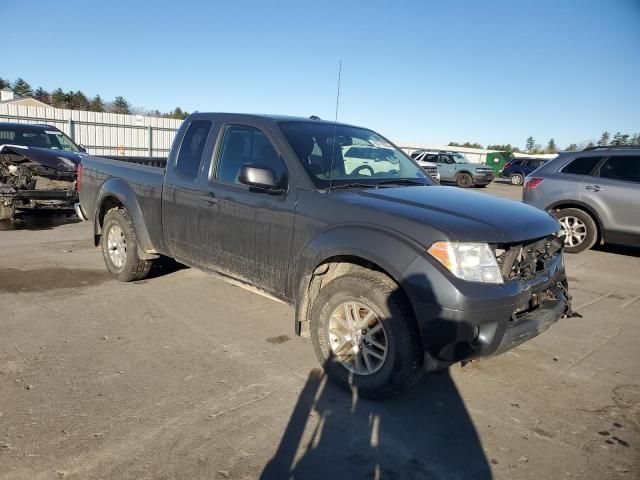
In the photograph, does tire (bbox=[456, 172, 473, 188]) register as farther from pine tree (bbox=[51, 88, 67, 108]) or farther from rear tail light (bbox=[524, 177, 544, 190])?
pine tree (bbox=[51, 88, 67, 108])

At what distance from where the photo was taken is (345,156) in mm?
4281

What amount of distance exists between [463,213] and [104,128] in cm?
2299

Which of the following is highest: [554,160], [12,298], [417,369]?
[554,160]

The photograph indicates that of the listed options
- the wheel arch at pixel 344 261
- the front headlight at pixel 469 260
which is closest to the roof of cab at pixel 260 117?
the wheel arch at pixel 344 261

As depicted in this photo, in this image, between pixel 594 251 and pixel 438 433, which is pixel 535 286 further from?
pixel 594 251

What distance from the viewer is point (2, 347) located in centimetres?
393

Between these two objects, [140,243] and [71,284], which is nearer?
[140,243]

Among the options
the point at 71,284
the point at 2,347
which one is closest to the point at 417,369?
the point at 2,347

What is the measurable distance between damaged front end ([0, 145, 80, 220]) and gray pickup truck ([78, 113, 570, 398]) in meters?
5.73

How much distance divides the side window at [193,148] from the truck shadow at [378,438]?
2.34 metres

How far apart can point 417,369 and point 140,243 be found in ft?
11.4

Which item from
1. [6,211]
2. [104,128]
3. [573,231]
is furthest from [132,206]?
[104,128]

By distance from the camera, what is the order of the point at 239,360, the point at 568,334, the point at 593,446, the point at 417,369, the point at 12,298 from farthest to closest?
the point at 12,298 → the point at 568,334 → the point at 239,360 → the point at 417,369 → the point at 593,446

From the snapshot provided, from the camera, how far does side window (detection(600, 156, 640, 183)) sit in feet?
25.9
